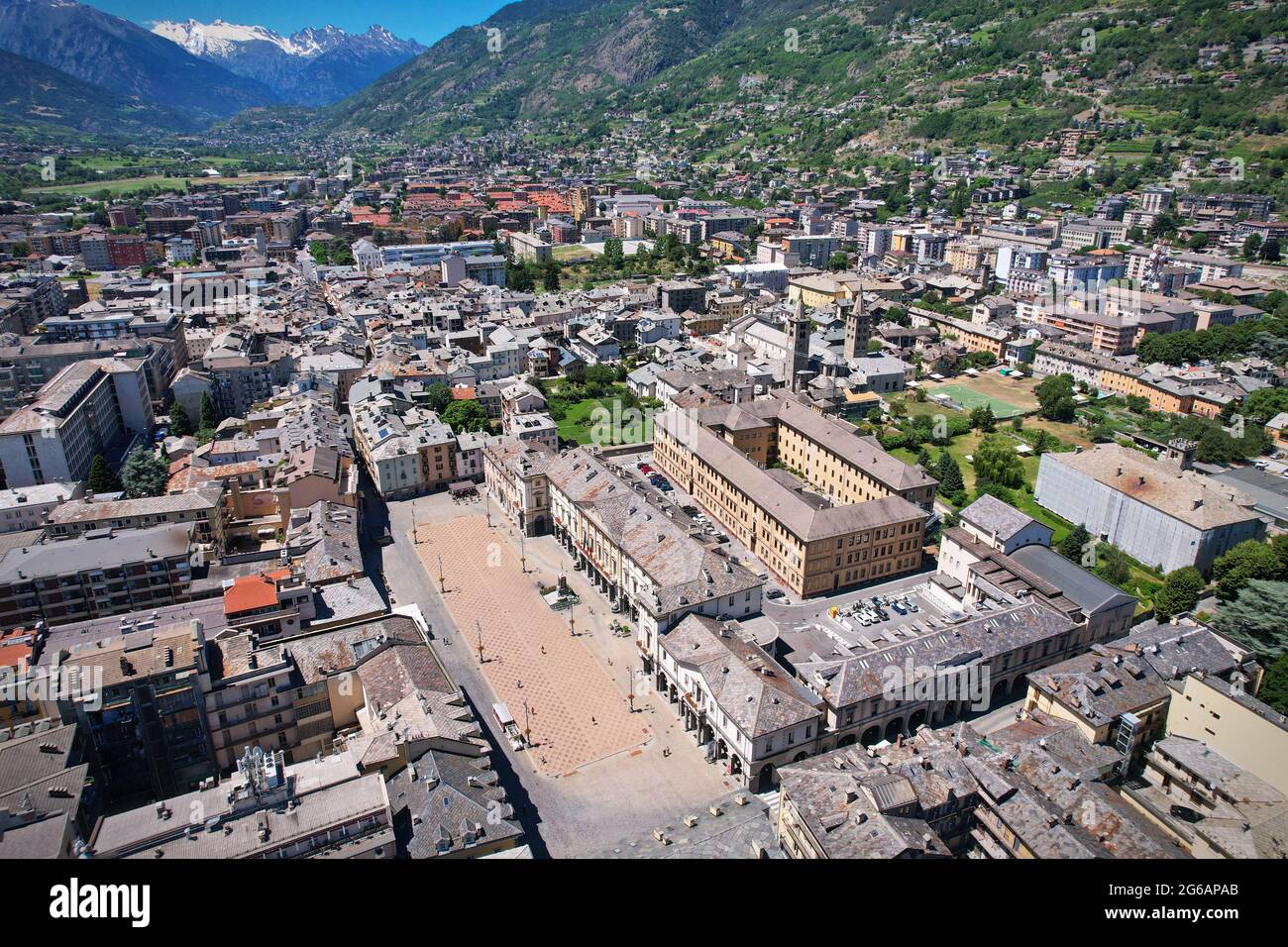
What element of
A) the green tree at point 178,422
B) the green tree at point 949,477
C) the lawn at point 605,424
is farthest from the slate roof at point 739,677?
the green tree at point 178,422

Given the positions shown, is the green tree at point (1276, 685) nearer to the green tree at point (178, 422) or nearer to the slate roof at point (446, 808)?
the slate roof at point (446, 808)

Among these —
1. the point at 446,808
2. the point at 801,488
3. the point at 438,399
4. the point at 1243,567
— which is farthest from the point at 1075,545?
the point at 438,399

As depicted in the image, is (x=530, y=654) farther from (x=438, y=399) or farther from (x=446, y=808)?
(x=438, y=399)

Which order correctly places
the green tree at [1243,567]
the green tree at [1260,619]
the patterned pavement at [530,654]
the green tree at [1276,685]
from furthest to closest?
the green tree at [1243,567] < the green tree at [1260,619] < the patterned pavement at [530,654] < the green tree at [1276,685]

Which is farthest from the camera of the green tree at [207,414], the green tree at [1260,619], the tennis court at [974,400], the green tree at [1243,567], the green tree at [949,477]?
the tennis court at [974,400]

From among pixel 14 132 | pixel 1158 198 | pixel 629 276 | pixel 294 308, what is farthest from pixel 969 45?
pixel 14 132

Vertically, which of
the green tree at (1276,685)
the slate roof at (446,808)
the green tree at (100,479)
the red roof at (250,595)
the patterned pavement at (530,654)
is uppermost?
the red roof at (250,595)
